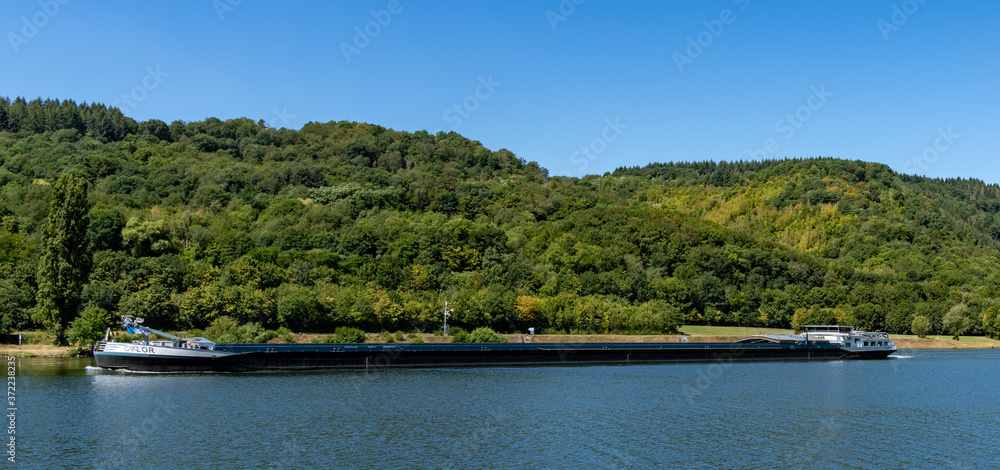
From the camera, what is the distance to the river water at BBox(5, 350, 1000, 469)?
29.7 m

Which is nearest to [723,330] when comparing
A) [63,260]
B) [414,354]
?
[414,354]

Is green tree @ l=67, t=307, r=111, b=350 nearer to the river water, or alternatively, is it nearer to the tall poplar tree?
the tall poplar tree

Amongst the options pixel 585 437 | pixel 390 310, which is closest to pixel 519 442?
pixel 585 437

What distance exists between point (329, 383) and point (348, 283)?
48.9 m

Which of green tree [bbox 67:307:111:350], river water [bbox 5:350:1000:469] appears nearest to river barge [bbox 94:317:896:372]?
river water [bbox 5:350:1000:469]

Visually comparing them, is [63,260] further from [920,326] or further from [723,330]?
[920,326]

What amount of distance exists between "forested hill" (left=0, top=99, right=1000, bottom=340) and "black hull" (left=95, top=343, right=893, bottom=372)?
1843 centimetres

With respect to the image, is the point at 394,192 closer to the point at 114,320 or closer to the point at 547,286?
the point at 547,286

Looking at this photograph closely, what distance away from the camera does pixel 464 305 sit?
89188 millimetres

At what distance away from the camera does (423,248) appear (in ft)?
386

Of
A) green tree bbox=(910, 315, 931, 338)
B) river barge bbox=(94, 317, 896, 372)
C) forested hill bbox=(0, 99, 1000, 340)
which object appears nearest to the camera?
river barge bbox=(94, 317, 896, 372)

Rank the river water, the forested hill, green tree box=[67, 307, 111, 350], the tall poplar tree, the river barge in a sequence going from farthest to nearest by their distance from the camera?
the forested hill
green tree box=[67, 307, 111, 350]
the tall poplar tree
the river barge
the river water

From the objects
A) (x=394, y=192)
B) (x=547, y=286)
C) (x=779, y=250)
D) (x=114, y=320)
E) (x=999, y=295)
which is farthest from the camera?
(x=394, y=192)

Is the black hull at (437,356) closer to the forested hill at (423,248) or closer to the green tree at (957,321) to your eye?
the forested hill at (423,248)
